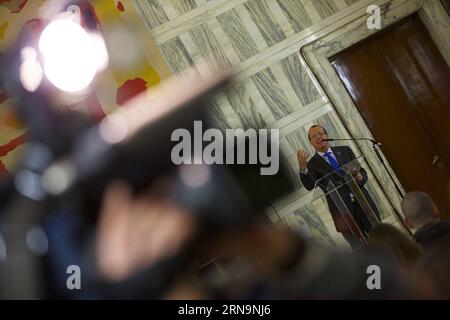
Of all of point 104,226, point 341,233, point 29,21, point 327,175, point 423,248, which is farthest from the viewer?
point 29,21

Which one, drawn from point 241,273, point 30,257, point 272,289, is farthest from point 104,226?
point 272,289

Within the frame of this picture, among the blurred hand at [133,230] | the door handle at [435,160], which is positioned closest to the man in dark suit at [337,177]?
the door handle at [435,160]

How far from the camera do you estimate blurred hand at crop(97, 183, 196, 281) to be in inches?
67.9

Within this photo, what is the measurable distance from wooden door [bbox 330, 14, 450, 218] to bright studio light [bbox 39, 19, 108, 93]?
1395mm

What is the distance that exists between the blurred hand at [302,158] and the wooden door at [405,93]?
445 millimetres

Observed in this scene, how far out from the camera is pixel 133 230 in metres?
1.74

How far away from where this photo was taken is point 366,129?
99.1 inches

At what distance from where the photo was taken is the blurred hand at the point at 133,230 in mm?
1726

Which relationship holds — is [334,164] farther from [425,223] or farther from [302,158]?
[425,223]

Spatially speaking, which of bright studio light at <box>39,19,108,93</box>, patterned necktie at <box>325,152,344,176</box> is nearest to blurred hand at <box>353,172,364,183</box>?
patterned necktie at <box>325,152,344,176</box>

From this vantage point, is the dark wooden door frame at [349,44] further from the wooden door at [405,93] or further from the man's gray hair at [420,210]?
the man's gray hair at [420,210]

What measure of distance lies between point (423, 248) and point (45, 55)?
83.7 inches
